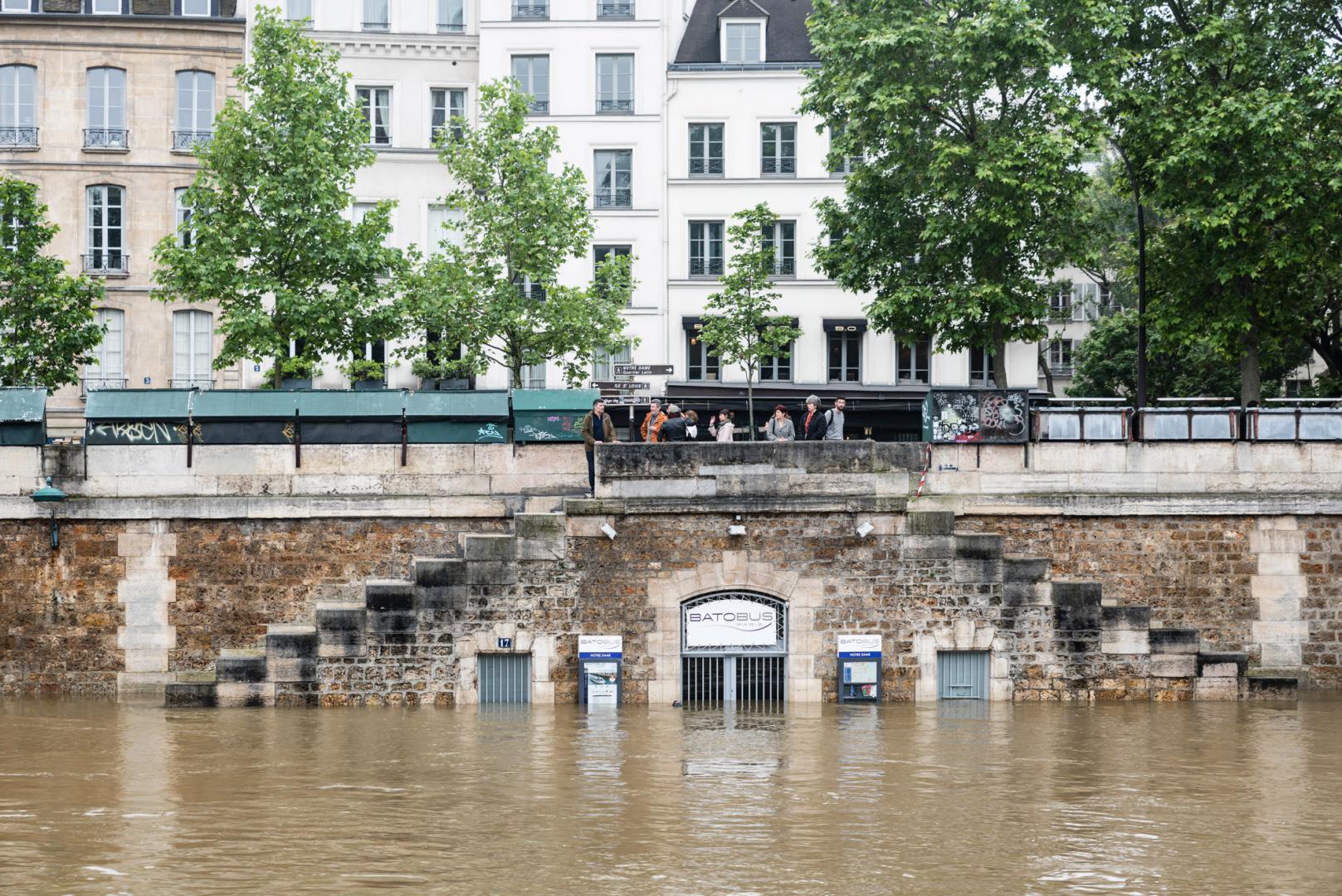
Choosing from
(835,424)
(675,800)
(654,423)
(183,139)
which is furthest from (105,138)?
(675,800)

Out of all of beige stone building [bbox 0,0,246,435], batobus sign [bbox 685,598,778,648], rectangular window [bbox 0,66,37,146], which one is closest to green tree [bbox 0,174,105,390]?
beige stone building [bbox 0,0,246,435]

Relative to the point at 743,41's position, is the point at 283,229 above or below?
below

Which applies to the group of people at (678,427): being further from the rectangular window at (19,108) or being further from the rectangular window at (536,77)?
the rectangular window at (19,108)

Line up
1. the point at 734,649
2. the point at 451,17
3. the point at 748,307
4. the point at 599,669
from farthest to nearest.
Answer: the point at 451,17 < the point at 748,307 < the point at 734,649 < the point at 599,669

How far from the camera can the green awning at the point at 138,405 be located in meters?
27.2

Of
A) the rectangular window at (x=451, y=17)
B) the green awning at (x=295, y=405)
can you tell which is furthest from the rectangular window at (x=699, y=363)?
the green awning at (x=295, y=405)

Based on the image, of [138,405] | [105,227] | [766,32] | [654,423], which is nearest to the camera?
[138,405]

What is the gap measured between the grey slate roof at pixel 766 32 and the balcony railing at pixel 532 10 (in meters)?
4.01

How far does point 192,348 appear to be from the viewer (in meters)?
46.0

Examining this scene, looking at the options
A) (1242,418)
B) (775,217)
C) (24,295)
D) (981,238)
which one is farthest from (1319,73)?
(24,295)

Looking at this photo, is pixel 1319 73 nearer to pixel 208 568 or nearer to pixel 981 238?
pixel 981 238

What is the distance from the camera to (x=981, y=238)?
1391 inches

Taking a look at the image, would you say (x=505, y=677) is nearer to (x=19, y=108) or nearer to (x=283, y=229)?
(x=283, y=229)

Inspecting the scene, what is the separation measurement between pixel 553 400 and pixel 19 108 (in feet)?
79.5
